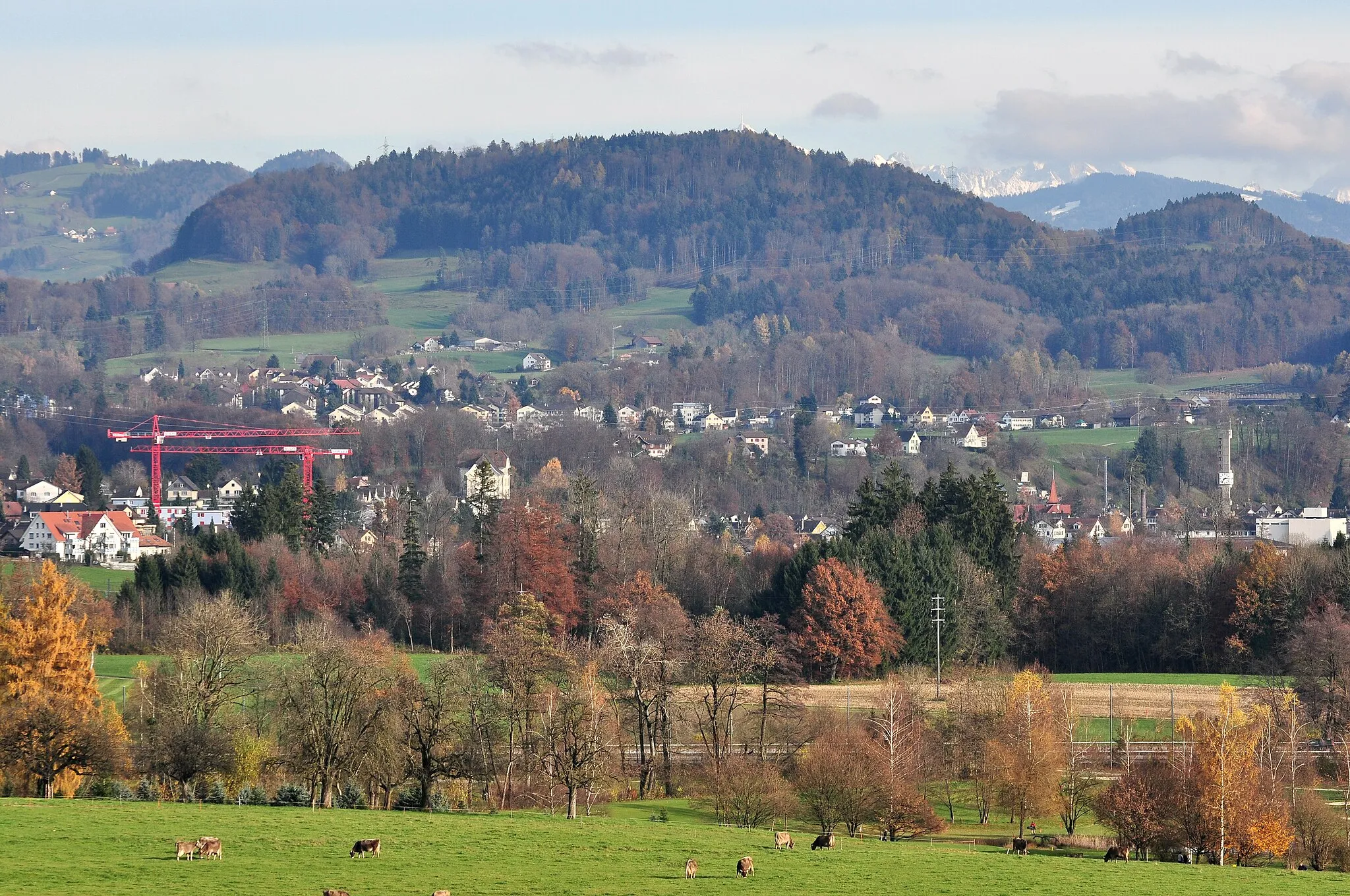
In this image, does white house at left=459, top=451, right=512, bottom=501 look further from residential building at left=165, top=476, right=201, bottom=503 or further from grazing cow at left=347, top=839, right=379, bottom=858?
grazing cow at left=347, top=839, right=379, bottom=858

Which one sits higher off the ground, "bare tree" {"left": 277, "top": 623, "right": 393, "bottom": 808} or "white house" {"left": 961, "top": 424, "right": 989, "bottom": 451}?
"white house" {"left": 961, "top": 424, "right": 989, "bottom": 451}

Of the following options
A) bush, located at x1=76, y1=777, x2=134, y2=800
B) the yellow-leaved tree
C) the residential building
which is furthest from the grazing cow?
the residential building

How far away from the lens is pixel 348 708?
44438 millimetres

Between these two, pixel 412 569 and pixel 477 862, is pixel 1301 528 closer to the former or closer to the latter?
pixel 412 569

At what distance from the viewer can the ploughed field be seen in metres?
28.6

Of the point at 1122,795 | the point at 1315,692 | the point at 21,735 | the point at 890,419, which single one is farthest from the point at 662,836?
the point at 890,419

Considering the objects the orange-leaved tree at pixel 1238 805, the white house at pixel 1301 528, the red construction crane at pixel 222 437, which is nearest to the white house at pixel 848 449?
the red construction crane at pixel 222 437

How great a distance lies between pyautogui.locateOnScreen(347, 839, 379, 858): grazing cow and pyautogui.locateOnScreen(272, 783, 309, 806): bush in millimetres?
10045

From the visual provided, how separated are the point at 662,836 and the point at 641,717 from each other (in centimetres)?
1667

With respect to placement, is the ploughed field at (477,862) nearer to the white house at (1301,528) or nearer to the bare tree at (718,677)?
the bare tree at (718,677)

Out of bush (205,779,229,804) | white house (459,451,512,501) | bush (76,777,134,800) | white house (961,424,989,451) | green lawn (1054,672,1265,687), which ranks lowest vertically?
green lawn (1054,672,1265,687)

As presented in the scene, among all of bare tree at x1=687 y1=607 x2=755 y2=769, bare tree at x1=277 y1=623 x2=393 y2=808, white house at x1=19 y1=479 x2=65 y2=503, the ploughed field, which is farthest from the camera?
white house at x1=19 y1=479 x2=65 y2=503

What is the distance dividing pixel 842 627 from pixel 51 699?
3487 centimetres

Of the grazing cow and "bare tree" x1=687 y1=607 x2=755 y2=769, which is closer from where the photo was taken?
the grazing cow
